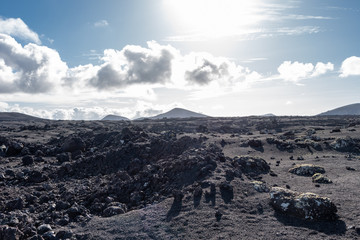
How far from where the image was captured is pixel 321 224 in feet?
34.1

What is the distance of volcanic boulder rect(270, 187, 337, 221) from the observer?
10734 millimetres

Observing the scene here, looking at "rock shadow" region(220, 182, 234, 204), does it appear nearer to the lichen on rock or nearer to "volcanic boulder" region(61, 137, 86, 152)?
the lichen on rock

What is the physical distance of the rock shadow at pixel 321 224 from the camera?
988 centimetres

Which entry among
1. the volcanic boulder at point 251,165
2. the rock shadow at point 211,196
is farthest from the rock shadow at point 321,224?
the volcanic boulder at point 251,165

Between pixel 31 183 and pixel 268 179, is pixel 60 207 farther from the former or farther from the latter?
pixel 268 179

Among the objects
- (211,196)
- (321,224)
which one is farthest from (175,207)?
(321,224)

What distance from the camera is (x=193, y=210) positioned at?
11.9 metres

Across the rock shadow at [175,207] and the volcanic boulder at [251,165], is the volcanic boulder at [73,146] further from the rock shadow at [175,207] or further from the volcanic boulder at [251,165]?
the rock shadow at [175,207]

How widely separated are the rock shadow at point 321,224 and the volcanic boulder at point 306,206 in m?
0.21

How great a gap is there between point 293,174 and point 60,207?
17019 mm

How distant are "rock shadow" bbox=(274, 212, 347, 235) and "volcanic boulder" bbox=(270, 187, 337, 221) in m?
0.21

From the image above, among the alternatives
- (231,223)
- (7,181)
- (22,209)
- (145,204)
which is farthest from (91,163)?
(231,223)

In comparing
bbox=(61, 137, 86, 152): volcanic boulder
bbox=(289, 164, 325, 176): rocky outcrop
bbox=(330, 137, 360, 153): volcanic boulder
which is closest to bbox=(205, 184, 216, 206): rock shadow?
bbox=(289, 164, 325, 176): rocky outcrop

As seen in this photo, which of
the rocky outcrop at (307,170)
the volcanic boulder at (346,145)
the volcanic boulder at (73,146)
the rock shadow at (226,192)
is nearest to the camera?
the rock shadow at (226,192)
